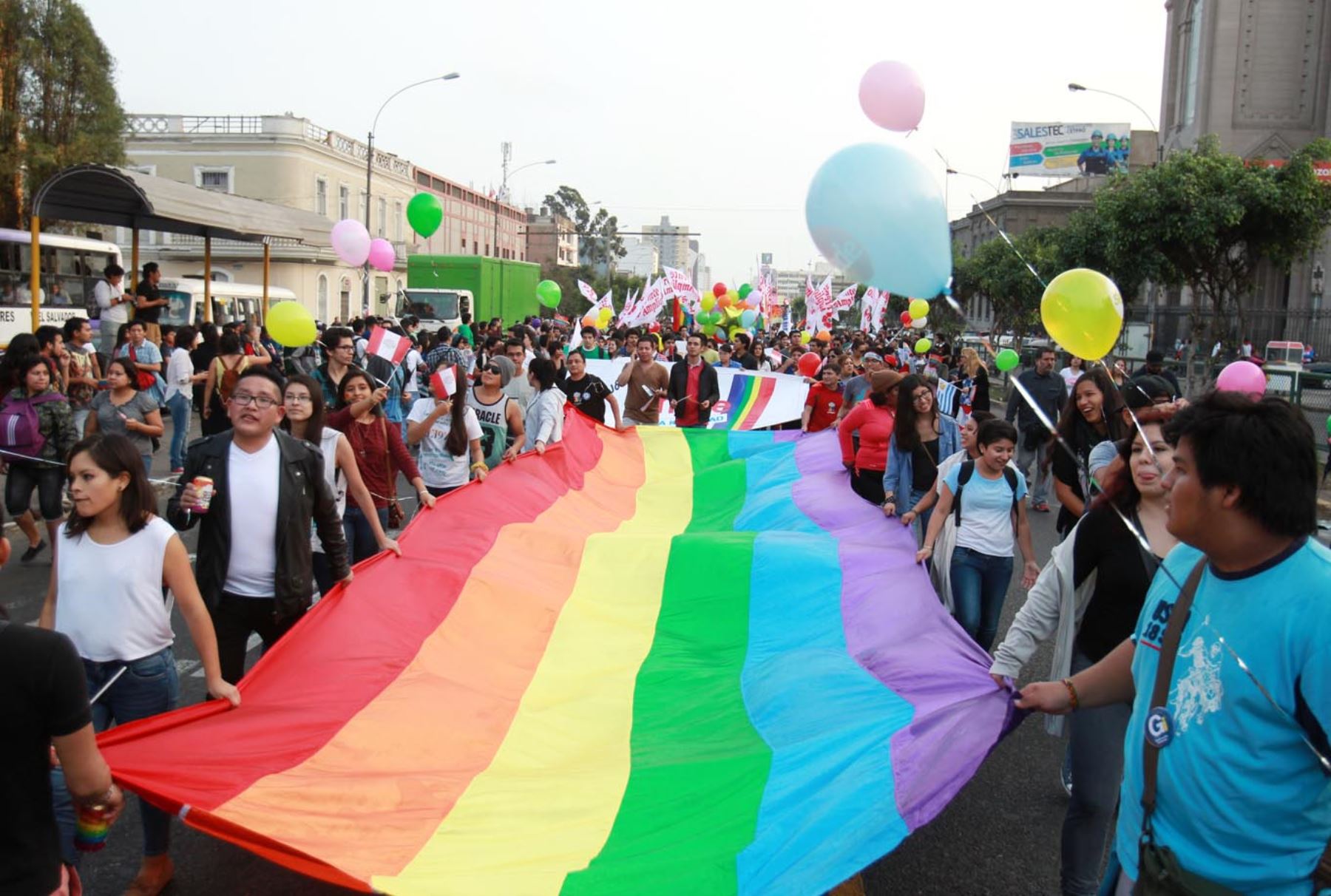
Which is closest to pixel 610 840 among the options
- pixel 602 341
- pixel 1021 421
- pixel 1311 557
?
pixel 1311 557

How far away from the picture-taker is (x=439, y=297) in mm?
35781

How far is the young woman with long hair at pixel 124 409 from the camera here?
28.9 ft

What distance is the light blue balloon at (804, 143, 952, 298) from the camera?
20.8 feet

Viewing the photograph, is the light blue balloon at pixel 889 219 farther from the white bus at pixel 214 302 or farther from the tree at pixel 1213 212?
the tree at pixel 1213 212

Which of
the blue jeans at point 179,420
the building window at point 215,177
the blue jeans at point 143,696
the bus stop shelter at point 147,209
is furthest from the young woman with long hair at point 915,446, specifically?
the building window at point 215,177

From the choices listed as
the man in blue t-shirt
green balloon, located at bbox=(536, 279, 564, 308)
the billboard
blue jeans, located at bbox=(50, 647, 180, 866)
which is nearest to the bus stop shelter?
green balloon, located at bbox=(536, 279, 564, 308)

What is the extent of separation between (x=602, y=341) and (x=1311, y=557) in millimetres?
24703

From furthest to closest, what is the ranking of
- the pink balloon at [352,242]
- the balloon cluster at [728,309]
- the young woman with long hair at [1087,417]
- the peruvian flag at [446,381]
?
1. the balloon cluster at [728,309]
2. the pink balloon at [352,242]
3. the peruvian flag at [446,381]
4. the young woman with long hair at [1087,417]

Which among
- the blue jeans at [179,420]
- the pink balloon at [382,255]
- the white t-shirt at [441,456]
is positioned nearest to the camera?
the white t-shirt at [441,456]

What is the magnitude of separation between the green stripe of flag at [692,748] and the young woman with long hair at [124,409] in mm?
4541

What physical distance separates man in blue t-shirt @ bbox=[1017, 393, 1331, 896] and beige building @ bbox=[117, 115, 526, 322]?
48674mm

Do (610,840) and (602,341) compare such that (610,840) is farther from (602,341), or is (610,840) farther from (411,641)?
(602,341)

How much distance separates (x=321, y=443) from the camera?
18.7 feet

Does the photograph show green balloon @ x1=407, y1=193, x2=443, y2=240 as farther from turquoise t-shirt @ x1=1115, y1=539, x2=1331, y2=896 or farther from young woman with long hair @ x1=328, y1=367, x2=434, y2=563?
turquoise t-shirt @ x1=1115, y1=539, x2=1331, y2=896
